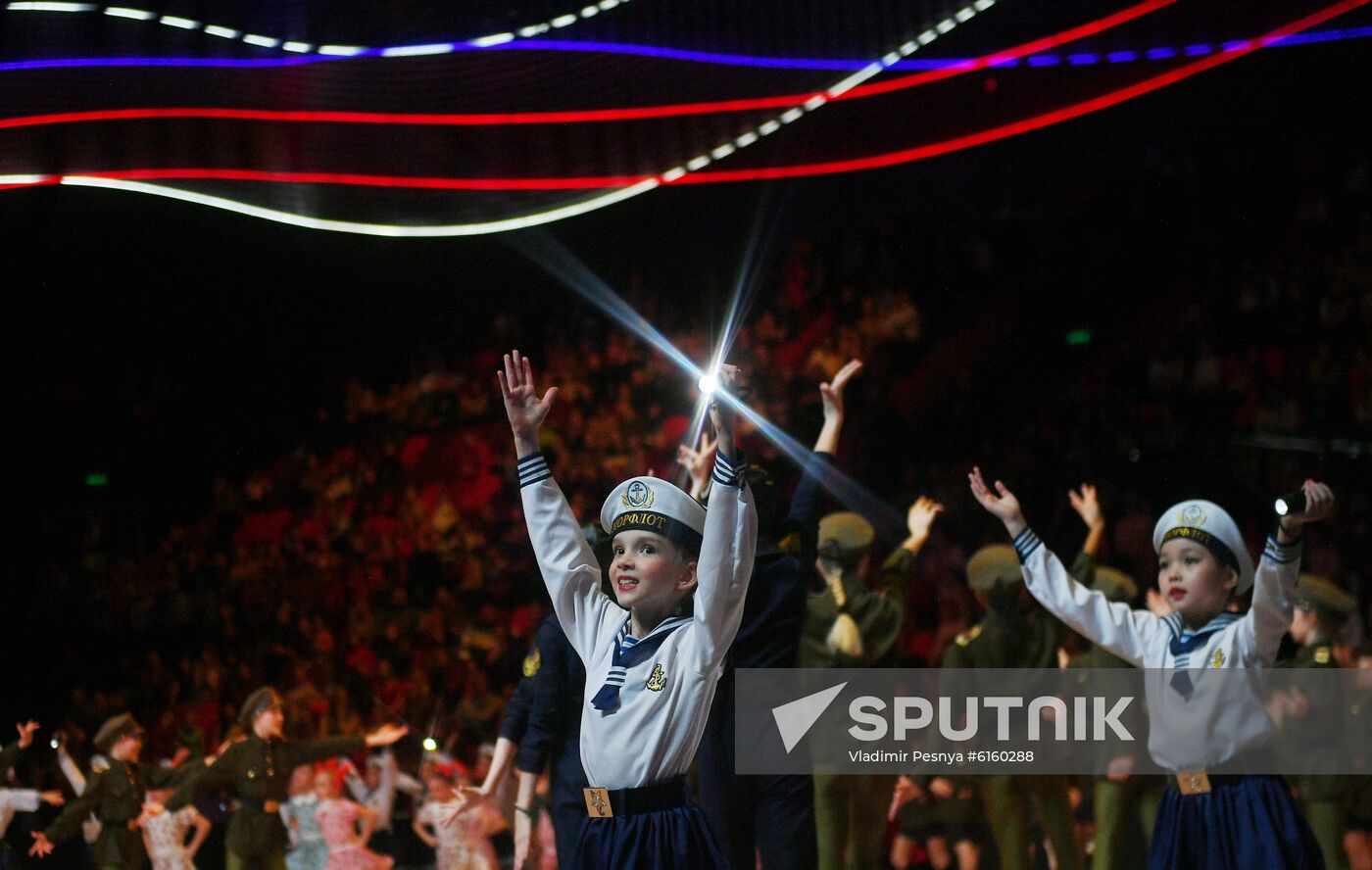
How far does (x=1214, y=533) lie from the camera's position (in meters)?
4.89

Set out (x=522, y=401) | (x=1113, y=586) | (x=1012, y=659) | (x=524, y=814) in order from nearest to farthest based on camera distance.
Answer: (x=522, y=401)
(x=524, y=814)
(x=1012, y=659)
(x=1113, y=586)

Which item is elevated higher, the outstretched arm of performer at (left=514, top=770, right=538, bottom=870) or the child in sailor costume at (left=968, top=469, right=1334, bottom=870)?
the child in sailor costume at (left=968, top=469, right=1334, bottom=870)

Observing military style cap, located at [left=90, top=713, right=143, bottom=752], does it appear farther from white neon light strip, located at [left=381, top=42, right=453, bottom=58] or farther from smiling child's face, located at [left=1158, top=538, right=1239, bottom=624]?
smiling child's face, located at [left=1158, top=538, right=1239, bottom=624]

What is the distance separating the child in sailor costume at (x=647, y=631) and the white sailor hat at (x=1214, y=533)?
6.05ft

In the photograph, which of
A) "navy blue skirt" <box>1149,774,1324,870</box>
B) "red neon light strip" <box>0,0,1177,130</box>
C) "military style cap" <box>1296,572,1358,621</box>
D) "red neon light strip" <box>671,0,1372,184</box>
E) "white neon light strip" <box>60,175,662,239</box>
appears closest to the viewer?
"navy blue skirt" <box>1149,774,1324,870</box>

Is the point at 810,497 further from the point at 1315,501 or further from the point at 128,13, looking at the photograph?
the point at 128,13

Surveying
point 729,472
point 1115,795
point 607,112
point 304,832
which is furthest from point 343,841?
point 607,112

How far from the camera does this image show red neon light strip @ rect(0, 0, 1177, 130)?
9.85 m

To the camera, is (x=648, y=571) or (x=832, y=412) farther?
(x=832, y=412)

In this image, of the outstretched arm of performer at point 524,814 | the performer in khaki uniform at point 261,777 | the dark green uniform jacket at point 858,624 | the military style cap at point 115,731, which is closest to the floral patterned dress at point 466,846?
the performer in khaki uniform at point 261,777

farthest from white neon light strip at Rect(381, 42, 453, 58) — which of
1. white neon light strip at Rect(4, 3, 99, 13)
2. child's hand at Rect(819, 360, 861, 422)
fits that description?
child's hand at Rect(819, 360, 861, 422)

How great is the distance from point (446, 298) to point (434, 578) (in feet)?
7.92

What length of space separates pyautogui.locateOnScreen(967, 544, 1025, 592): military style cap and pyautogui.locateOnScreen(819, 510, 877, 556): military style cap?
72 centimetres

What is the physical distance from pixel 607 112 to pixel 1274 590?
7147 millimetres
